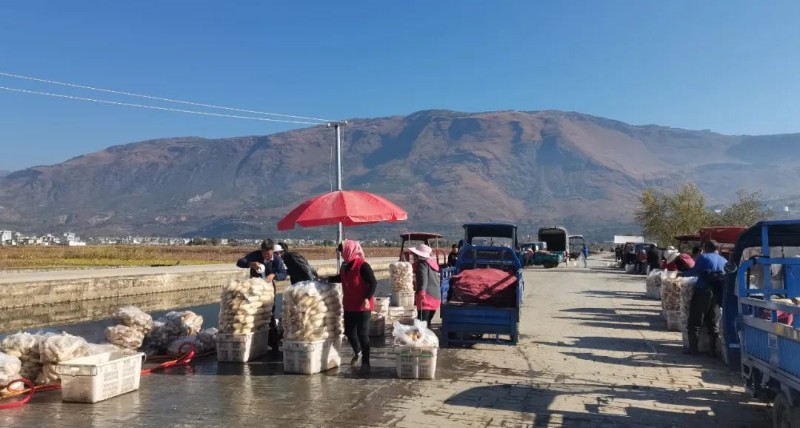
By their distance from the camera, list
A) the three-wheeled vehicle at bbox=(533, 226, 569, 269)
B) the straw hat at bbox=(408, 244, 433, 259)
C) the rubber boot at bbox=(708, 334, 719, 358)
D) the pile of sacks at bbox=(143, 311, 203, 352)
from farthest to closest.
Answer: the three-wheeled vehicle at bbox=(533, 226, 569, 269)
the straw hat at bbox=(408, 244, 433, 259)
the pile of sacks at bbox=(143, 311, 203, 352)
the rubber boot at bbox=(708, 334, 719, 358)

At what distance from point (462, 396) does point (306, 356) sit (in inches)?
89.2

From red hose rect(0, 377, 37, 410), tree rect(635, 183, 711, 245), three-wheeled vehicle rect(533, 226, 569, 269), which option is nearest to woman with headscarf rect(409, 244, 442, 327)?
red hose rect(0, 377, 37, 410)

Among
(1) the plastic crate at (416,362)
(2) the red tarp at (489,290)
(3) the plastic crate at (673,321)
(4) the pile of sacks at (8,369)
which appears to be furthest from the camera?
(3) the plastic crate at (673,321)

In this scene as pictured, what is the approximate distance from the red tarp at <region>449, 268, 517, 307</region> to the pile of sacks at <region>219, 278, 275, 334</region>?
3.49 m

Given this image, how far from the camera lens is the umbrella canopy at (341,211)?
34.8 ft

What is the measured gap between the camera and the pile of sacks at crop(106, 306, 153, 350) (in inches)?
401

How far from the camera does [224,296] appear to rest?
31.3 feet

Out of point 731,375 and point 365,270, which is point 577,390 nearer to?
point 731,375

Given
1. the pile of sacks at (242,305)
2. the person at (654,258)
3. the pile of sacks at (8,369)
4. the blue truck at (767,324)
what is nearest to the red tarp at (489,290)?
the pile of sacks at (242,305)

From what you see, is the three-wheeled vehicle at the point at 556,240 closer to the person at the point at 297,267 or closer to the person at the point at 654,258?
the person at the point at 654,258

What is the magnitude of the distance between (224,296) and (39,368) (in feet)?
8.20

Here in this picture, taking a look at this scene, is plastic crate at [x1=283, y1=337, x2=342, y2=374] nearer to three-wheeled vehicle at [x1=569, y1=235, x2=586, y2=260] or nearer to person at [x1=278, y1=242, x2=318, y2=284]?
person at [x1=278, y1=242, x2=318, y2=284]

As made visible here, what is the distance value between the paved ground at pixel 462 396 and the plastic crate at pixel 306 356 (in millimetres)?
168

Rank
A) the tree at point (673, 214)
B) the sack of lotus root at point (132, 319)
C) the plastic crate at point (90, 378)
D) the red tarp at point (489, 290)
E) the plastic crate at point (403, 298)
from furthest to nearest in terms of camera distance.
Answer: the tree at point (673, 214)
the plastic crate at point (403, 298)
the red tarp at point (489, 290)
the sack of lotus root at point (132, 319)
the plastic crate at point (90, 378)
